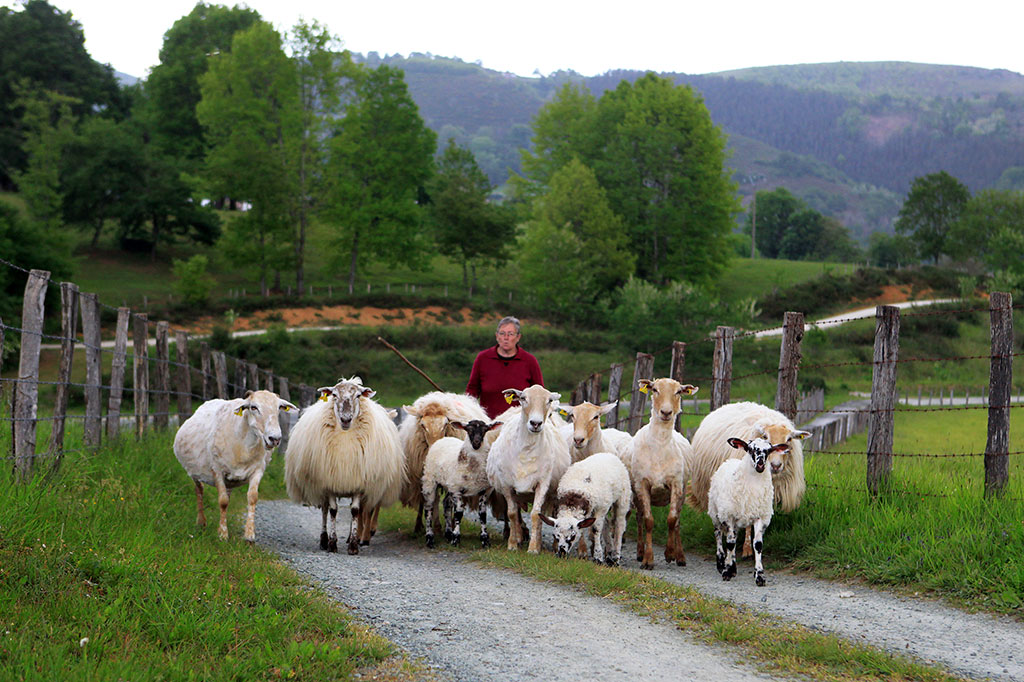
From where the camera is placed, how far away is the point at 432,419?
1119 centimetres

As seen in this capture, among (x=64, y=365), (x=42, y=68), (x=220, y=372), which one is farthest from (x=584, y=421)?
(x=42, y=68)

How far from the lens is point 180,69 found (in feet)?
257

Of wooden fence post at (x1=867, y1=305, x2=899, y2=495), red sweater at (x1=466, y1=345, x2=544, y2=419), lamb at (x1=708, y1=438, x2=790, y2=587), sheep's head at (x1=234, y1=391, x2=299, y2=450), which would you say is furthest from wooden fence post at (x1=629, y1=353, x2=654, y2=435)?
sheep's head at (x1=234, y1=391, x2=299, y2=450)

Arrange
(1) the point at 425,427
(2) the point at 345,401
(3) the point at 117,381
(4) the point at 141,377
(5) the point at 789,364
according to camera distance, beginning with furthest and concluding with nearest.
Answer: (4) the point at 141,377 → (3) the point at 117,381 → (1) the point at 425,427 → (5) the point at 789,364 → (2) the point at 345,401

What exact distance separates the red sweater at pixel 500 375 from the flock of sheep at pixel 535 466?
718mm

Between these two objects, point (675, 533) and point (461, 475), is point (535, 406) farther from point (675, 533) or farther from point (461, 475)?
point (675, 533)

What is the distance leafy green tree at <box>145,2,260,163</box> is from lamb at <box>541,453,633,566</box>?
71.0m

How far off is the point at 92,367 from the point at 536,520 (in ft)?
18.5

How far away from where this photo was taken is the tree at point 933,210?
9938cm

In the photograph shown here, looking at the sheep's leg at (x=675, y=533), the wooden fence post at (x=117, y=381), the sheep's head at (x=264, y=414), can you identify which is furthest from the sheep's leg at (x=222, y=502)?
the sheep's leg at (x=675, y=533)

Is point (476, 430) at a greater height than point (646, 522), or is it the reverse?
point (476, 430)

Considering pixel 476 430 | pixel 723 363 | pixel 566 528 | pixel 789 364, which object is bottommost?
pixel 566 528

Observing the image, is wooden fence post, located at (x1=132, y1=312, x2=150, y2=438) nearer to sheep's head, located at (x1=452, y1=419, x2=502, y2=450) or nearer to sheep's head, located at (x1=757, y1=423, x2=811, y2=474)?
sheep's head, located at (x1=452, y1=419, x2=502, y2=450)

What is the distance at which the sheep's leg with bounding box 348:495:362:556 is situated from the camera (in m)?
9.69
